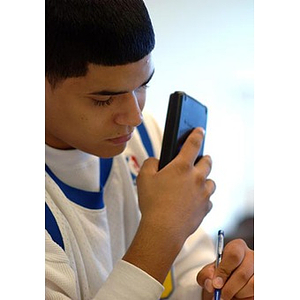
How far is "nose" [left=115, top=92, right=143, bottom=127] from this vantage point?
1.88 feet

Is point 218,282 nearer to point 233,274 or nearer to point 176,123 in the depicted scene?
point 233,274

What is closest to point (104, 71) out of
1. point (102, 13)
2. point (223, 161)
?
point (102, 13)

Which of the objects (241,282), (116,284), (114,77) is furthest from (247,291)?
(114,77)

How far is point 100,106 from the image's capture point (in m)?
0.58

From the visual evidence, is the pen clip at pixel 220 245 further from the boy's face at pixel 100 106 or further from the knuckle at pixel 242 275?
the boy's face at pixel 100 106

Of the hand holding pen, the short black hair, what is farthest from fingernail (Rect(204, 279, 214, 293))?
the short black hair

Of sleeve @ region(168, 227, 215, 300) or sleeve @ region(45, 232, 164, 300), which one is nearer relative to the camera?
sleeve @ region(45, 232, 164, 300)

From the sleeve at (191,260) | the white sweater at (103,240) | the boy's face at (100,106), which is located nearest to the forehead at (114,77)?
the boy's face at (100,106)

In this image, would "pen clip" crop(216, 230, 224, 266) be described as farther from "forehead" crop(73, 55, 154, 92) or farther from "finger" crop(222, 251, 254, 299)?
"forehead" crop(73, 55, 154, 92)

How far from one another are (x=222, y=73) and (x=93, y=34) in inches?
5.1

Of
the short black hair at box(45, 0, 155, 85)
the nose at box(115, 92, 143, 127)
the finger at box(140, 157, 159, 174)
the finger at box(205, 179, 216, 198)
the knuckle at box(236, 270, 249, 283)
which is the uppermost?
the short black hair at box(45, 0, 155, 85)

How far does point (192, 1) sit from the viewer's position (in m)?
0.55

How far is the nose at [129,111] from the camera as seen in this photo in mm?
572
